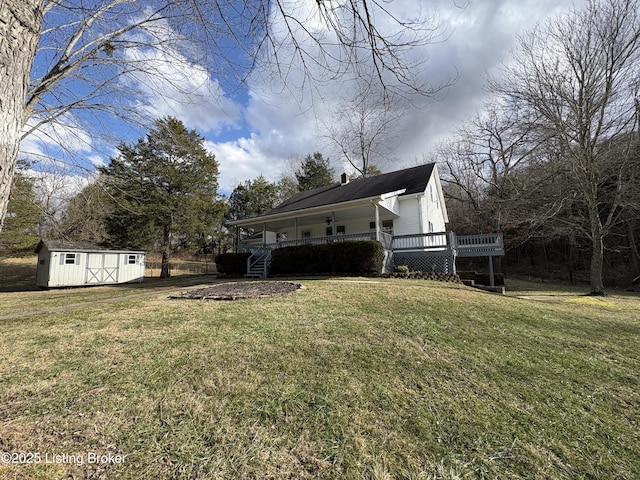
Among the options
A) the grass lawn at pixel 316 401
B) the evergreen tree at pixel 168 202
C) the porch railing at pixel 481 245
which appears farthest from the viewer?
the evergreen tree at pixel 168 202

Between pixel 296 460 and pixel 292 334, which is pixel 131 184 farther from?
pixel 296 460

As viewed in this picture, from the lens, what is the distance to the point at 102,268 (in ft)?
58.8

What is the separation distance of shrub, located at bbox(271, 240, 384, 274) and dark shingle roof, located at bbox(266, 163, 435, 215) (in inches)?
128

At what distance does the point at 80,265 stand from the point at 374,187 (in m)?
19.7

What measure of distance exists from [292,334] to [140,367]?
1989mm

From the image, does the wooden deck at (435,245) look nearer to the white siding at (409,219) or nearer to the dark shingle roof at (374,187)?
the white siding at (409,219)

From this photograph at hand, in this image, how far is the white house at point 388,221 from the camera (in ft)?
43.5

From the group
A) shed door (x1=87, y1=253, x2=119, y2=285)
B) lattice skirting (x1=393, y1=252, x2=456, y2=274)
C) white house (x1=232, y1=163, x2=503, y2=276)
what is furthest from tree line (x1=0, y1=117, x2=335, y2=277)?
lattice skirting (x1=393, y1=252, x2=456, y2=274)

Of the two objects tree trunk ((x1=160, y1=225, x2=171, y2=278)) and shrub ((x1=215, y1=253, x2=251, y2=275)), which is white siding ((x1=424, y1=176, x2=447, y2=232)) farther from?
tree trunk ((x1=160, y1=225, x2=171, y2=278))

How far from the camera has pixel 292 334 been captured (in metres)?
4.24

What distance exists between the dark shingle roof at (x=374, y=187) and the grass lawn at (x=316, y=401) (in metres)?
12.5

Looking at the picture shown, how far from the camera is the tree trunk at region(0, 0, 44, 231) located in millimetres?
1489

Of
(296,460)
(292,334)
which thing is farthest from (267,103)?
(296,460)

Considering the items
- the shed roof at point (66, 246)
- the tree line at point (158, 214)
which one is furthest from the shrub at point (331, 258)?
the shed roof at point (66, 246)
